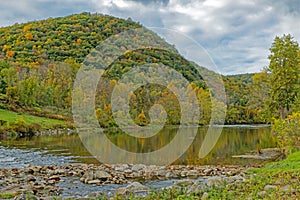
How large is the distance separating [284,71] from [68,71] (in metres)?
70.0

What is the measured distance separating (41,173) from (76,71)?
82.9m

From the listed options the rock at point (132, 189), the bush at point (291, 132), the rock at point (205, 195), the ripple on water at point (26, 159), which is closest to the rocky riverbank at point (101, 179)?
the rock at point (132, 189)

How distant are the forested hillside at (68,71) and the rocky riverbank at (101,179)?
2449cm

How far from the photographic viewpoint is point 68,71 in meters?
95.4

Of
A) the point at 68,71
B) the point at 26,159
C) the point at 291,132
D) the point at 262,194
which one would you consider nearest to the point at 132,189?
the point at 262,194

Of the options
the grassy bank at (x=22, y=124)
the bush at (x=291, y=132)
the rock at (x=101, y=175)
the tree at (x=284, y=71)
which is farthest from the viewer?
the grassy bank at (x=22, y=124)

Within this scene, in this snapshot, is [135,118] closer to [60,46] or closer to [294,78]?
[294,78]

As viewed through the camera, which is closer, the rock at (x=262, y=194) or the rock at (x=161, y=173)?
the rock at (x=262, y=194)

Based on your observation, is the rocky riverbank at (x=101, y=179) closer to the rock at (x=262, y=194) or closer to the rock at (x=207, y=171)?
the rock at (x=207, y=171)

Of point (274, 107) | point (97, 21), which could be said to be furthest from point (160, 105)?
point (97, 21)

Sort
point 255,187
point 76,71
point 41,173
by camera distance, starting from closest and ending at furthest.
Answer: point 255,187 < point 41,173 < point 76,71

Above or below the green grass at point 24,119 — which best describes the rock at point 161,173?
below

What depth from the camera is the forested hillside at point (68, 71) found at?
67.2 m

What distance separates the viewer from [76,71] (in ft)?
322
